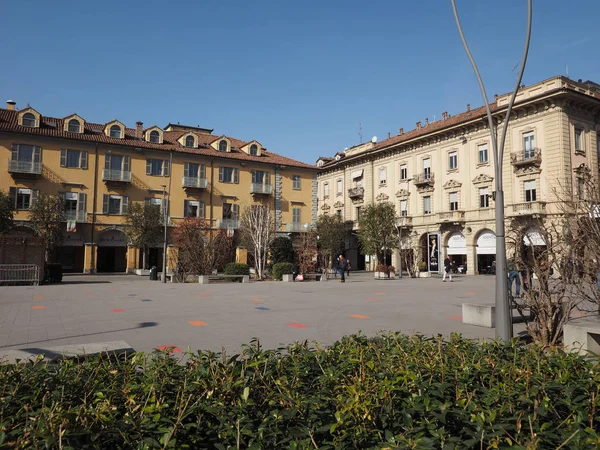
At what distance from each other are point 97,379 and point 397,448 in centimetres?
212

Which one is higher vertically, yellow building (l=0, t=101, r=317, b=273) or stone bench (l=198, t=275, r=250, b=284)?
yellow building (l=0, t=101, r=317, b=273)

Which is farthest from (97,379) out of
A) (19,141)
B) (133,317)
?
(19,141)

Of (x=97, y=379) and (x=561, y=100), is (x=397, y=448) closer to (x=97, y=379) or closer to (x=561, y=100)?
(x=97, y=379)

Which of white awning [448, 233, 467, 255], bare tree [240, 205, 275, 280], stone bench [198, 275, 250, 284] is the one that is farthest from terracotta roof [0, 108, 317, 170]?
stone bench [198, 275, 250, 284]

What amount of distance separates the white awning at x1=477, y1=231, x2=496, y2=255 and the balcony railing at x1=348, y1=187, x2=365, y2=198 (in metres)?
15.8

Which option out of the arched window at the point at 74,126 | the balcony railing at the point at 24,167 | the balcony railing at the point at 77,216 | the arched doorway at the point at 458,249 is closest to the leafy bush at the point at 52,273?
the balcony railing at the point at 77,216

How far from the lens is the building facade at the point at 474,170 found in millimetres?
33219

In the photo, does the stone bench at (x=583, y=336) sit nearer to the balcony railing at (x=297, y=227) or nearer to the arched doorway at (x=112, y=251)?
the arched doorway at (x=112, y=251)

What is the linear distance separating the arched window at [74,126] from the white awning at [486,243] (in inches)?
1450

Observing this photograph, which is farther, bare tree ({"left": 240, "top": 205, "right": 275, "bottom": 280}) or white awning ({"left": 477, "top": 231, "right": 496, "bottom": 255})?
white awning ({"left": 477, "top": 231, "right": 496, "bottom": 255})

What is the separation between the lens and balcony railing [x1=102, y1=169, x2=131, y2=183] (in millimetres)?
40062

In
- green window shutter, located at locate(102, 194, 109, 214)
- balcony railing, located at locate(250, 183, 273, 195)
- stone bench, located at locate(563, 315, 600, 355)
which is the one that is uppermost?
balcony railing, located at locate(250, 183, 273, 195)

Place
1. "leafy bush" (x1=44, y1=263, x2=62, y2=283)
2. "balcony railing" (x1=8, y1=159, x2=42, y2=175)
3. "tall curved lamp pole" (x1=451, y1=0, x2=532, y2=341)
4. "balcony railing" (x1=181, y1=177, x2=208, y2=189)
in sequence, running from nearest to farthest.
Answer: "tall curved lamp pole" (x1=451, y1=0, x2=532, y2=341), "leafy bush" (x1=44, y1=263, x2=62, y2=283), "balcony railing" (x1=8, y1=159, x2=42, y2=175), "balcony railing" (x1=181, y1=177, x2=208, y2=189)

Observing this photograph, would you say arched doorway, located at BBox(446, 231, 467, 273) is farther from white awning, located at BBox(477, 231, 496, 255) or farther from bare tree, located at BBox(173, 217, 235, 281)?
bare tree, located at BBox(173, 217, 235, 281)
